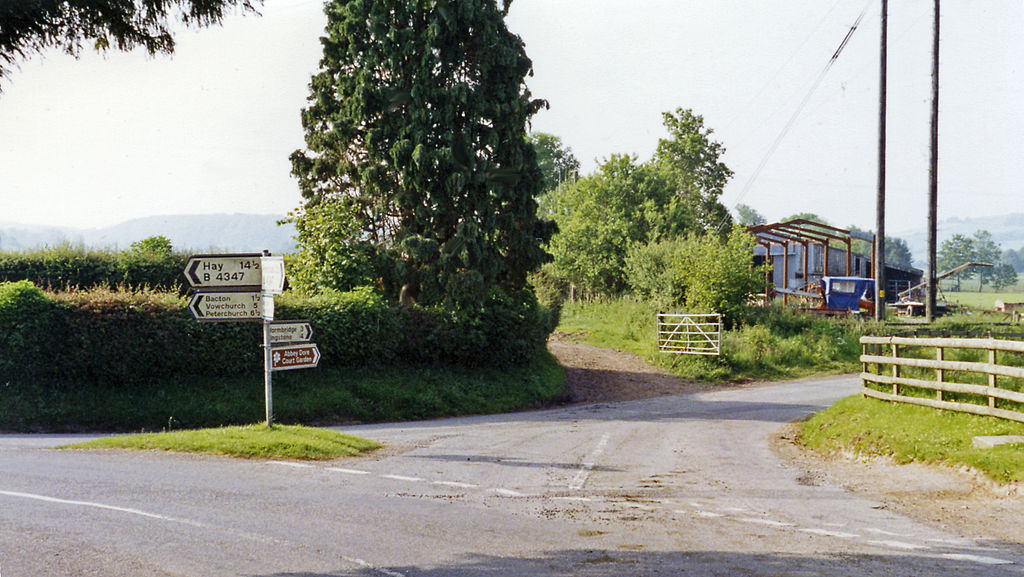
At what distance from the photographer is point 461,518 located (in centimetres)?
805

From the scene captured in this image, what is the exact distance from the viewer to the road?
632 cm

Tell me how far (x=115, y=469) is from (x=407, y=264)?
14054 millimetres

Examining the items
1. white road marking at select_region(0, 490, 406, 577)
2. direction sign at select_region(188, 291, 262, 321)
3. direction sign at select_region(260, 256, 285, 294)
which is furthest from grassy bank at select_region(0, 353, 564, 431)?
white road marking at select_region(0, 490, 406, 577)

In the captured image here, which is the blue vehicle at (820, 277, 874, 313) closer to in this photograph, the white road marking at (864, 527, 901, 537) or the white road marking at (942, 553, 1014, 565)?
the white road marking at (864, 527, 901, 537)

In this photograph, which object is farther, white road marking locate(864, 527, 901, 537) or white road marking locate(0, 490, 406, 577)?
white road marking locate(864, 527, 901, 537)

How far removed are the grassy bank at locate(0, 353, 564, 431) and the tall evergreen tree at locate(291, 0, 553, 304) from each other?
2928 millimetres

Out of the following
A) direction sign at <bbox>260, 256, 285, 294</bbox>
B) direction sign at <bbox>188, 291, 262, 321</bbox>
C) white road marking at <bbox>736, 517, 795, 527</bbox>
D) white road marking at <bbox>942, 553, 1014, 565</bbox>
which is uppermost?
direction sign at <bbox>260, 256, 285, 294</bbox>

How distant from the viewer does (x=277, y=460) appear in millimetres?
11977

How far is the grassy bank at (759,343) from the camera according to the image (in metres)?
30.0

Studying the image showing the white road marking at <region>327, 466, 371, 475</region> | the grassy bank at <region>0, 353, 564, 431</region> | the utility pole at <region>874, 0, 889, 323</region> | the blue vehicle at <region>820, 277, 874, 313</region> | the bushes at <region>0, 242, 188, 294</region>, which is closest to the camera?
the white road marking at <region>327, 466, 371, 475</region>

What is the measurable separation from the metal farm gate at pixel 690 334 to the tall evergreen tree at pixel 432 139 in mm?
8827

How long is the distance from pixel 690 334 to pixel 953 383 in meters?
19.3

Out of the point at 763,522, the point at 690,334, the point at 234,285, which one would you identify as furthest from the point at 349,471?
the point at 690,334

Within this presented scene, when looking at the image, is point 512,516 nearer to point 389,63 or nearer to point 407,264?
point 407,264
